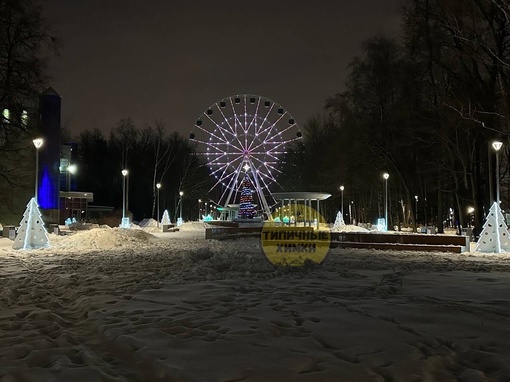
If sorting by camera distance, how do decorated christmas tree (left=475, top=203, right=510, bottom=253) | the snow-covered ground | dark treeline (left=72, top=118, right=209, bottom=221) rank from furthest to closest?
dark treeline (left=72, top=118, right=209, bottom=221)
decorated christmas tree (left=475, top=203, right=510, bottom=253)
the snow-covered ground

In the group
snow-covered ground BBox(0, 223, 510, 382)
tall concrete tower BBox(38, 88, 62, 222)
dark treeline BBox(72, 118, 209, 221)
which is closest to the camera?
snow-covered ground BBox(0, 223, 510, 382)

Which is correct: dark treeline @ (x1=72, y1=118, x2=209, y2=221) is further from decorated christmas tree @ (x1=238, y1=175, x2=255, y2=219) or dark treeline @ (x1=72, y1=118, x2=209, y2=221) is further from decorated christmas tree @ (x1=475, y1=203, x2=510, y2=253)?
decorated christmas tree @ (x1=475, y1=203, x2=510, y2=253)

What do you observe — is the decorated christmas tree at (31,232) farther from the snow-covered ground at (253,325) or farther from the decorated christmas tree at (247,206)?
the decorated christmas tree at (247,206)

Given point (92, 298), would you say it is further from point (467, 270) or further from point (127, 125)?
point (127, 125)

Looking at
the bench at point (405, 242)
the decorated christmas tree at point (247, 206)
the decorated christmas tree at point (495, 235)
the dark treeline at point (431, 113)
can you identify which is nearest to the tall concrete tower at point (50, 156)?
the decorated christmas tree at point (247, 206)

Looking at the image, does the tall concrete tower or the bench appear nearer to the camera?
the bench

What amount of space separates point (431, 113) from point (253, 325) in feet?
85.0

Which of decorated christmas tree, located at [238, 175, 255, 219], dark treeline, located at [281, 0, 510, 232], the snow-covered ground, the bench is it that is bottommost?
the snow-covered ground

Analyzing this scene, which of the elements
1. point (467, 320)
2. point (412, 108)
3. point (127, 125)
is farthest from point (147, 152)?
point (467, 320)

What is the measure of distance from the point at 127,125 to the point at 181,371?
63.3m

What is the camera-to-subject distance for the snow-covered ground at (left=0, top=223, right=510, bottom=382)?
425 centimetres

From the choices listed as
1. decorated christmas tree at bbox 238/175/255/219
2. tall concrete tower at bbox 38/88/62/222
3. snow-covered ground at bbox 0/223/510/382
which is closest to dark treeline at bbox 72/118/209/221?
decorated christmas tree at bbox 238/175/255/219

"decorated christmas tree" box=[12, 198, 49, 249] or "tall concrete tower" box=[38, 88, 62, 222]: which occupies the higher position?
"tall concrete tower" box=[38, 88, 62, 222]

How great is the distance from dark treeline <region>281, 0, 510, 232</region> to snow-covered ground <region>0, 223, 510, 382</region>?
1023 centimetres
